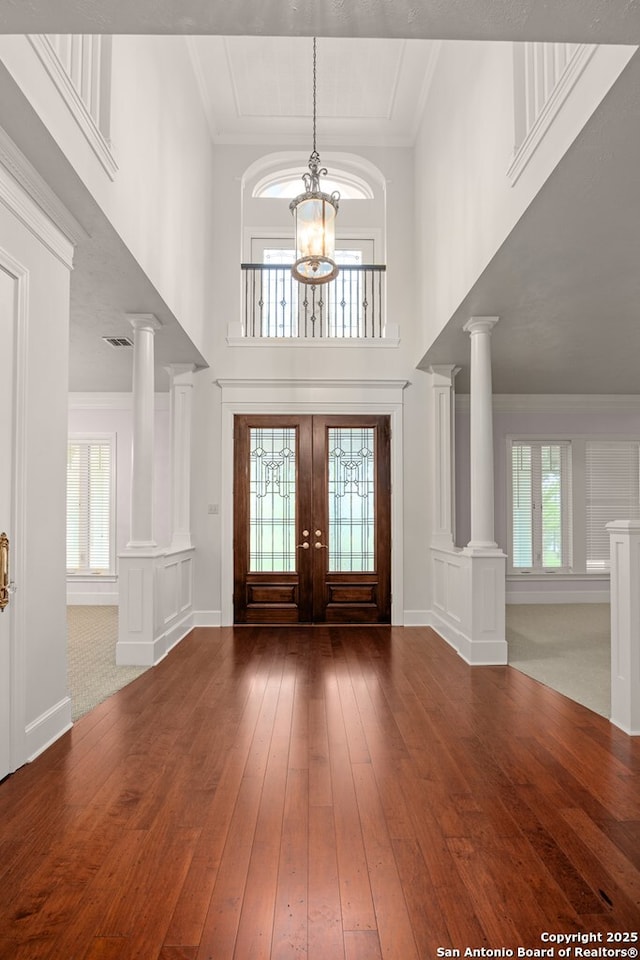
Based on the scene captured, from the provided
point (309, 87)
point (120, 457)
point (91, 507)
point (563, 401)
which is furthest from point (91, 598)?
point (563, 401)

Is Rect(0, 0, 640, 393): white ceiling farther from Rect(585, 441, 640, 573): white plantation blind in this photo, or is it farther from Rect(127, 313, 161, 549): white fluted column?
Rect(585, 441, 640, 573): white plantation blind

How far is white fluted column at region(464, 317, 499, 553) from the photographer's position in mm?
5469

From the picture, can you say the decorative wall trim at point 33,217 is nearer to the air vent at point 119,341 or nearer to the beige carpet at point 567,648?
the air vent at point 119,341

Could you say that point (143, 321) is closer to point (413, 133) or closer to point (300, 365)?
point (300, 365)

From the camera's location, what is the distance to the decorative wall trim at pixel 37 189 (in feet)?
9.53

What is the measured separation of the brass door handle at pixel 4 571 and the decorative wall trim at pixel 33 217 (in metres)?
1.61

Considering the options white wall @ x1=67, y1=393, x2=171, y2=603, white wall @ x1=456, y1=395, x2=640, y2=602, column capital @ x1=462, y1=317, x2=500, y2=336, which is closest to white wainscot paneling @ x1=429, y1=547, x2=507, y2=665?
column capital @ x1=462, y1=317, x2=500, y2=336

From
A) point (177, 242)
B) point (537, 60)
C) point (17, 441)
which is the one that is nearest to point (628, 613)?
point (537, 60)

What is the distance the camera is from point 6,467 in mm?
3059

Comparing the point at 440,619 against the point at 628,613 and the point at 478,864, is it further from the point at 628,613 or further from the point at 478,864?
the point at 478,864

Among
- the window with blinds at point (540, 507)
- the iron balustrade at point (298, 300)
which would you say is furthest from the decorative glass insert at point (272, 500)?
the window with blinds at point (540, 507)

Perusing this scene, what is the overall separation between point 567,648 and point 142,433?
14.4ft

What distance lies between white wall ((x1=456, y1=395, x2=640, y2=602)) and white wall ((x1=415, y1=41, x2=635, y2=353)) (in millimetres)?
2456

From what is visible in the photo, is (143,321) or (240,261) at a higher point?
(240,261)
